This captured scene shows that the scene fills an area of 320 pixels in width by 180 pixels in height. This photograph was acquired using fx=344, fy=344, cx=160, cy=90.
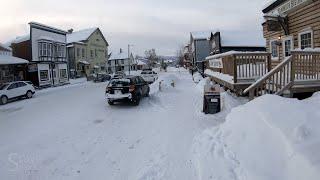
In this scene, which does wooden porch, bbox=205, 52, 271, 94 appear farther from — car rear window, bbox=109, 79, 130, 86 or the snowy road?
car rear window, bbox=109, 79, 130, 86

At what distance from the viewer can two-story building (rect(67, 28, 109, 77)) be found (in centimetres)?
5972

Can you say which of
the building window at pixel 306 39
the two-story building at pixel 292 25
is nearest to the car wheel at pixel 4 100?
the two-story building at pixel 292 25

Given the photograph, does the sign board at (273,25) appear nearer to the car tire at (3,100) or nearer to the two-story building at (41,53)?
the car tire at (3,100)

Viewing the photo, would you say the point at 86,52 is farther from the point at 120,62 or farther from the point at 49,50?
the point at 120,62

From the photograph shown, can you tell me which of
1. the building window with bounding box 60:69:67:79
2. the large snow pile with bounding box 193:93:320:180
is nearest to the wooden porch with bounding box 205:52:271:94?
the large snow pile with bounding box 193:93:320:180

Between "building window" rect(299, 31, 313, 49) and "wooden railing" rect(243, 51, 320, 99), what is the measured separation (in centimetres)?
407

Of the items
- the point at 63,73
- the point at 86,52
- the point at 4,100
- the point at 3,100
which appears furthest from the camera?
the point at 86,52

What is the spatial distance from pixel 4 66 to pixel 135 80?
73.3 ft

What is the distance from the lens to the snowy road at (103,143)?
24.5 ft

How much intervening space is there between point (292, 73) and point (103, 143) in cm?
646

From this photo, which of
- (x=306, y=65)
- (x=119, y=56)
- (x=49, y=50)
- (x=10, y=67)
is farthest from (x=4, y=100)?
(x=119, y=56)

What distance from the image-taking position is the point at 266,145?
21.7ft

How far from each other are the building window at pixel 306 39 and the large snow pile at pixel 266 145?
7673 mm

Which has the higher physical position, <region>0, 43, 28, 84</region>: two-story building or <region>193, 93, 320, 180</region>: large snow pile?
<region>0, 43, 28, 84</region>: two-story building
